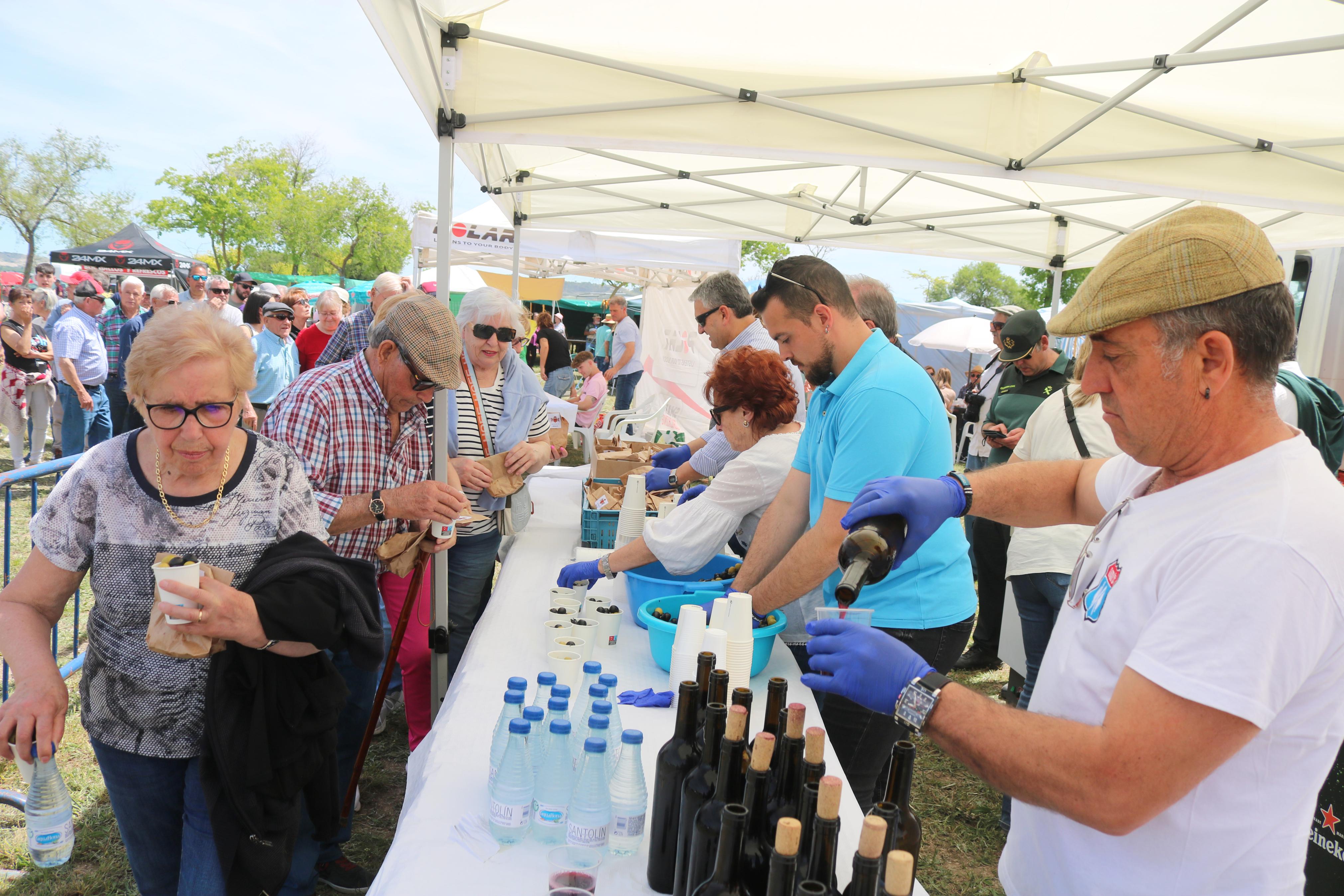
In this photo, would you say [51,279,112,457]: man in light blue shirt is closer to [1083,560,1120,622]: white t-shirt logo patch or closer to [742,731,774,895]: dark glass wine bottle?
[742,731,774,895]: dark glass wine bottle

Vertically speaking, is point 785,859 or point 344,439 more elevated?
point 344,439

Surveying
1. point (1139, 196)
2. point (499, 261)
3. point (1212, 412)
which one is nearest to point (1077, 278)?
point (499, 261)

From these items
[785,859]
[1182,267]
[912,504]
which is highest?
[1182,267]

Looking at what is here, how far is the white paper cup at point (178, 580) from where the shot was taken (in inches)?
61.1

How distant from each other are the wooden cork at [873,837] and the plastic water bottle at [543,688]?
34.3 inches

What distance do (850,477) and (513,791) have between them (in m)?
1.14

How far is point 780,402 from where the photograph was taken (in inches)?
119

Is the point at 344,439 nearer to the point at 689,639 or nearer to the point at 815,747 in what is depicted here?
the point at 689,639

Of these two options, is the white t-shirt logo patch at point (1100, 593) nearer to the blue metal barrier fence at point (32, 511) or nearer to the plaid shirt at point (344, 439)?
the plaid shirt at point (344, 439)

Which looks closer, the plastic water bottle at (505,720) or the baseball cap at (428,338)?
the plastic water bottle at (505,720)

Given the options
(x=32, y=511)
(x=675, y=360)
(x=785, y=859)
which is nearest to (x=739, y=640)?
(x=785, y=859)

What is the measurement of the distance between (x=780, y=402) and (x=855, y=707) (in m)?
1.23

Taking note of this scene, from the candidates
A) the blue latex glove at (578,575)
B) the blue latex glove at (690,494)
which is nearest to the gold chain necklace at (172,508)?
the blue latex glove at (578,575)

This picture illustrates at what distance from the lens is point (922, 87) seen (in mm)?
3449
